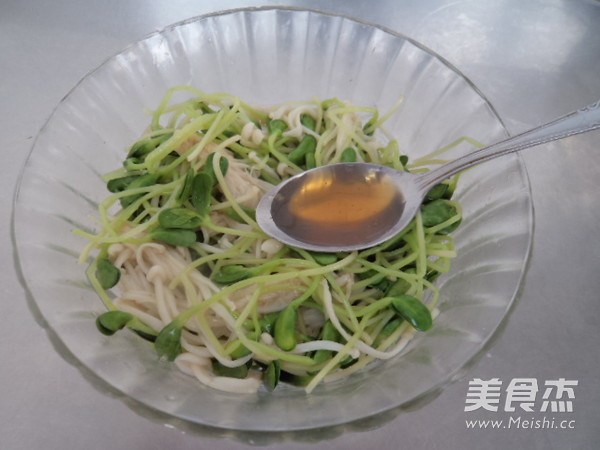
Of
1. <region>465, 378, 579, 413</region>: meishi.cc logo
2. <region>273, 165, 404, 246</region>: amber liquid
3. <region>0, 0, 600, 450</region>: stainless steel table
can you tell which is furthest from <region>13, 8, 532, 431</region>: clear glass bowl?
<region>465, 378, 579, 413</region>: meishi.cc logo

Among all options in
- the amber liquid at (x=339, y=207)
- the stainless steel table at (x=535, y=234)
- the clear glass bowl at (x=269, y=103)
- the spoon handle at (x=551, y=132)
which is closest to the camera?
the clear glass bowl at (x=269, y=103)

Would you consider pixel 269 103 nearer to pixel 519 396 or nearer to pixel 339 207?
pixel 339 207

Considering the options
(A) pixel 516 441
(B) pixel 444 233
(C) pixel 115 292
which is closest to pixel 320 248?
(B) pixel 444 233

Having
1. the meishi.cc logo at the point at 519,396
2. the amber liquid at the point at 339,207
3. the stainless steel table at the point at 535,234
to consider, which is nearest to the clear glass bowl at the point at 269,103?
the stainless steel table at the point at 535,234

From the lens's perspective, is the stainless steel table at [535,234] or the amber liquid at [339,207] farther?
the stainless steel table at [535,234]

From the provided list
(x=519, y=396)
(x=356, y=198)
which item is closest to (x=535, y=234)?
(x=519, y=396)

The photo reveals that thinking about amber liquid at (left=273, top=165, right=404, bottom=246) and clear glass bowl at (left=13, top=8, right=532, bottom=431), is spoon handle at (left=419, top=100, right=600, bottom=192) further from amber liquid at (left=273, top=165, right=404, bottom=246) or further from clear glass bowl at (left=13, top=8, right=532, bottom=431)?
amber liquid at (left=273, top=165, right=404, bottom=246)

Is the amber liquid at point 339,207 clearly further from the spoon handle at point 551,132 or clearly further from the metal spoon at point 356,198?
the spoon handle at point 551,132
